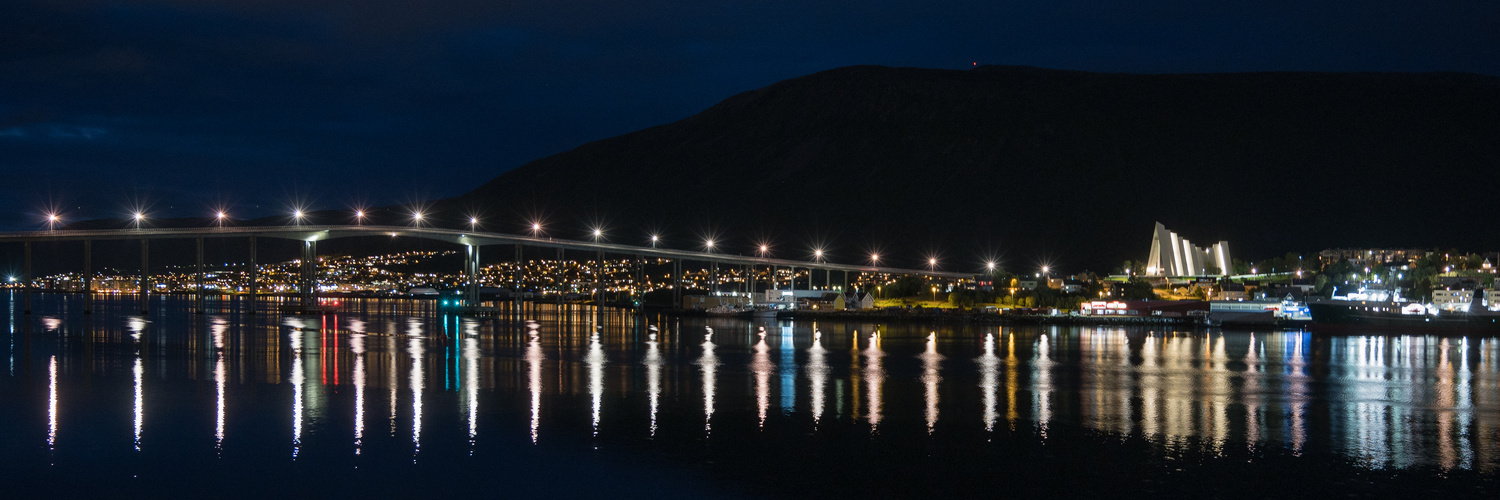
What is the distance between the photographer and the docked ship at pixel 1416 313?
2416 inches

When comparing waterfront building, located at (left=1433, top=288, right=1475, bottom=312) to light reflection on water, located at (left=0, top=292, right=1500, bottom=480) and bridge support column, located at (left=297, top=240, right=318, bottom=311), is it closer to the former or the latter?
light reflection on water, located at (left=0, top=292, right=1500, bottom=480)

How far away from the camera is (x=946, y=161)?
563ft

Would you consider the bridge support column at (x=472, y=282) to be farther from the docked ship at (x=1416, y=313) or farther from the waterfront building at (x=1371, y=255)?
the waterfront building at (x=1371, y=255)

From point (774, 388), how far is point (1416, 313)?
57.4 meters

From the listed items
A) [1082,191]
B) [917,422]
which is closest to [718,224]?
[1082,191]

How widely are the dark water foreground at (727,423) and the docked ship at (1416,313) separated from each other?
26.7 m

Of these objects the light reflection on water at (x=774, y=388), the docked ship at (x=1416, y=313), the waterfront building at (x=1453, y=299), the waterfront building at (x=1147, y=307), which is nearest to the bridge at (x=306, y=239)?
the light reflection on water at (x=774, y=388)

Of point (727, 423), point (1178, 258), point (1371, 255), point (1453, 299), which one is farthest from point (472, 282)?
point (1371, 255)

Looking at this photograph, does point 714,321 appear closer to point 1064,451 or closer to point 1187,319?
point 1187,319

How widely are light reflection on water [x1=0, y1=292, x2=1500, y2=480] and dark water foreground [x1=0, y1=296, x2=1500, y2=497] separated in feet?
0.40

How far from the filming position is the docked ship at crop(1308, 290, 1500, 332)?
61375mm

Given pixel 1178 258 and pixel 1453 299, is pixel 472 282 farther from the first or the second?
pixel 1453 299

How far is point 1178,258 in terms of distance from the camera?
9931 cm

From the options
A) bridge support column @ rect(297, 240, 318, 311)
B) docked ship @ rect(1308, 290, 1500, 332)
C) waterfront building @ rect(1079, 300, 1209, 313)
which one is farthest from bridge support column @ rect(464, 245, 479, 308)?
docked ship @ rect(1308, 290, 1500, 332)
